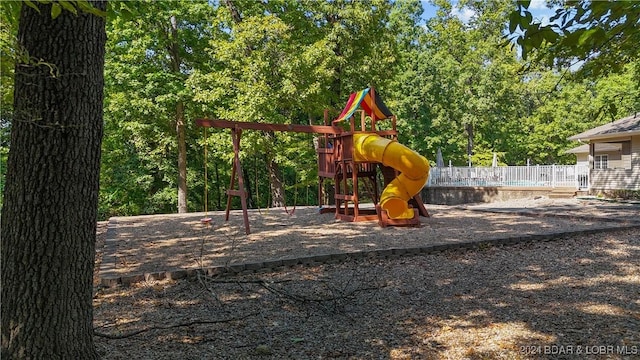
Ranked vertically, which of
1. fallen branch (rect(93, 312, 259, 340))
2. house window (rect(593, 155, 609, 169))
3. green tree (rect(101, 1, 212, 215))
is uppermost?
green tree (rect(101, 1, 212, 215))

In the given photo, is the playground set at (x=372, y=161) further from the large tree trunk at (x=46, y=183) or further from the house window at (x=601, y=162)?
the house window at (x=601, y=162)

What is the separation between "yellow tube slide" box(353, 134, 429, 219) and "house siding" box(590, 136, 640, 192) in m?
12.6

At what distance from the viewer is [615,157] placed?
61.1 ft

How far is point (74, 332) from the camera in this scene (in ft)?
7.84

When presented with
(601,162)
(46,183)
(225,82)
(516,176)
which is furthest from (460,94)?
(46,183)

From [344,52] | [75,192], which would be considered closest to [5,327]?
[75,192]

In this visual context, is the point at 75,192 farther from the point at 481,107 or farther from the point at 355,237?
the point at 481,107

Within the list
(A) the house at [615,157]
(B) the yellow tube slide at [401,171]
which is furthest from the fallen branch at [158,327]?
(A) the house at [615,157]

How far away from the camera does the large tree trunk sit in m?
2.22

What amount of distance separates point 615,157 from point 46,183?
21540 mm

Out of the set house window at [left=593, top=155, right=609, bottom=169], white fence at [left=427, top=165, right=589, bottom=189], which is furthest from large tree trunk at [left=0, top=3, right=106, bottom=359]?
house window at [left=593, top=155, right=609, bottom=169]

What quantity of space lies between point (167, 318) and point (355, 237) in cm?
422

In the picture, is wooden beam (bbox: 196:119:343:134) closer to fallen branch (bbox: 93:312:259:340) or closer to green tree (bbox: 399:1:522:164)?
fallen branch (bbox: 93:312:259:340)

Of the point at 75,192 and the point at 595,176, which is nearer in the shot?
the point at 75,192
